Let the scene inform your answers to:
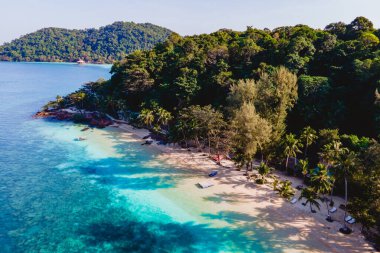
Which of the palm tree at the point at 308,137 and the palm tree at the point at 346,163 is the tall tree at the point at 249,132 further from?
the palm tree at the point at 346,163

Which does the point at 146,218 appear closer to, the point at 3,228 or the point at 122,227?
the point at 122,227

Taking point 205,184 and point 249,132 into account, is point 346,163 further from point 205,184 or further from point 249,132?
point 205,184

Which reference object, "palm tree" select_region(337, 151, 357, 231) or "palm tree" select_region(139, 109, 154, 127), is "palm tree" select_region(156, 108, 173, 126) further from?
→ "palm tree" select_region(337, 151, 357, 231)

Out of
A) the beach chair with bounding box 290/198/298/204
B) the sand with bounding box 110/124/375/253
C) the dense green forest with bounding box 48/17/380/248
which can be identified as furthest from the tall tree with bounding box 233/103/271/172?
the beach chair with bounding box 290/198/298/204

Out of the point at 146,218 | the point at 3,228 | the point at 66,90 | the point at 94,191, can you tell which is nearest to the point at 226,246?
the point at 146,218

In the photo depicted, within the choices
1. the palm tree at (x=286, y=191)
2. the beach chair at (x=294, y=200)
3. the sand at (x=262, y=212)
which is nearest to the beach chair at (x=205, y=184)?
the sand at (x=262, y=212)

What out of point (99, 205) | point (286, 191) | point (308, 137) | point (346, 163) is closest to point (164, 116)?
point (99, 205)

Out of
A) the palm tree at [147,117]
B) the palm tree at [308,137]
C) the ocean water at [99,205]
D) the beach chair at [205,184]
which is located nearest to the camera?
the ocean water at [99,205]
